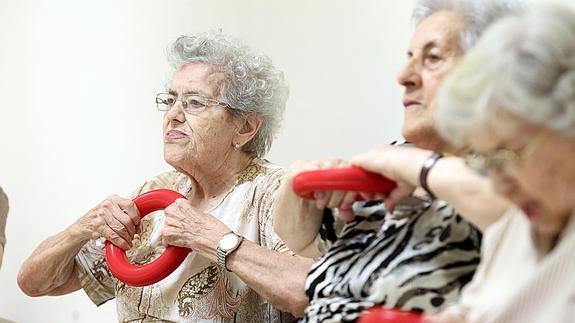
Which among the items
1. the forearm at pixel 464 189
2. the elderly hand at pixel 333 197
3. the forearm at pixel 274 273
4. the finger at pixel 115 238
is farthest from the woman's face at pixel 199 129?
the forearm at pixel 464 189

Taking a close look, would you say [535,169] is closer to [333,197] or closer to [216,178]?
[333,197]

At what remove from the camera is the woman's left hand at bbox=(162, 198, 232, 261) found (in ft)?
5.72

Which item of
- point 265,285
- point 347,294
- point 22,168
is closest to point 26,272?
point 265,285

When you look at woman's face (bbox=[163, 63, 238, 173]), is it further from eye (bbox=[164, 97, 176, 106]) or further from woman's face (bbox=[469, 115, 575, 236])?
woman's face (bbox=[469, 115, 575, 236])

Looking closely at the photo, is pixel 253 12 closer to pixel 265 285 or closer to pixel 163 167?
pixel 163 167

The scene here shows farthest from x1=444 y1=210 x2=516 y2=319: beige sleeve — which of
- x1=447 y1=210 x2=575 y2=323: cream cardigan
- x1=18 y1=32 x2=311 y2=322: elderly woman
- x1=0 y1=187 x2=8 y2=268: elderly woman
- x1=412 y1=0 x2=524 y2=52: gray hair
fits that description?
x1=0 y1=187 x2=8 y2=268: elderly woman

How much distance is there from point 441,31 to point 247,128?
79 cm

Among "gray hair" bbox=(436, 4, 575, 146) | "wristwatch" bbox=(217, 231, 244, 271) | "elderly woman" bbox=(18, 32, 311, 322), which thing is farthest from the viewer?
"elderly woman" bbox=(18, 32, 311, 322)

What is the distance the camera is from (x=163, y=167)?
2549 mm

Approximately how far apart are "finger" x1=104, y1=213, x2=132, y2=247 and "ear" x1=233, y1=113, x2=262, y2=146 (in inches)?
13.1

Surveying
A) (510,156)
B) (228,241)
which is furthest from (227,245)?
(510,156)

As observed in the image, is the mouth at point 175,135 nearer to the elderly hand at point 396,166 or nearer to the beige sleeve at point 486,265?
the elderly hand at point 396,166

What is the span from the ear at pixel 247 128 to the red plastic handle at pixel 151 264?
8.5 inches

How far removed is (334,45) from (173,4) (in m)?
0.63
